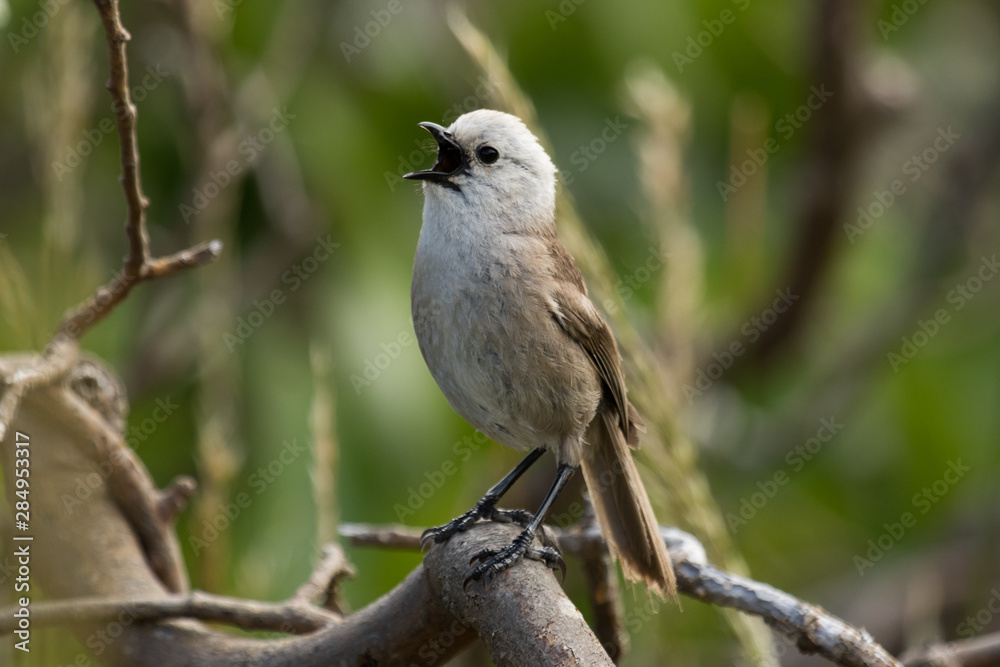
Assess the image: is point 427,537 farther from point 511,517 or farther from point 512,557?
point 512,557

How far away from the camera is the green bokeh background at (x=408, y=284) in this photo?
489 cm

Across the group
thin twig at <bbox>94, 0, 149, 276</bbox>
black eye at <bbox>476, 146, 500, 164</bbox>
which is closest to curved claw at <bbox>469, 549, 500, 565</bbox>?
thin twig at <bbox>94, 0, 149, 276</bbox>

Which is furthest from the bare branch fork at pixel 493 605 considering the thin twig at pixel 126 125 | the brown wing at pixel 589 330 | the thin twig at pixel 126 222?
the thin twig at pixel 126 125

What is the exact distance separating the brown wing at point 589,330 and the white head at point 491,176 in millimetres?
160

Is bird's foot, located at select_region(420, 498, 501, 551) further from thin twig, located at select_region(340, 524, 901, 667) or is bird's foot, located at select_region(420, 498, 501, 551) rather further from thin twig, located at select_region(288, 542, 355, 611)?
thin twig, located at select_region(288, 542, 355, 611)

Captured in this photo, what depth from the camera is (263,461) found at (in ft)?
16.2

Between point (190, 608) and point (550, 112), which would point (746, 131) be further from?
point (190, 608)

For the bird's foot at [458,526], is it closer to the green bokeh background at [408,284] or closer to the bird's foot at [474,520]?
the bird's foot at [474,520]

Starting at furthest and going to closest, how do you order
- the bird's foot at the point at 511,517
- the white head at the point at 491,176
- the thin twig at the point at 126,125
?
the white head at the point at 491,176, the bird's foot at the point at 511,517, the thin twig at the point at 126,125

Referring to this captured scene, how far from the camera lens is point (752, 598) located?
94.8 inches

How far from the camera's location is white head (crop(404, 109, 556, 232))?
310 centimetres

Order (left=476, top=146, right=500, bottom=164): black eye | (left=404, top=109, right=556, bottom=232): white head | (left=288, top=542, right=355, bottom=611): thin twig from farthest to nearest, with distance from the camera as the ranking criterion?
(left=476, top=146, right=500, bottom=164): black eye → (left=404, top=109, right=556, bottom=232): white head → (left=288, top=542, right=355, bottom=611): thin twig

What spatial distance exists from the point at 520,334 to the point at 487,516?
1.76ft

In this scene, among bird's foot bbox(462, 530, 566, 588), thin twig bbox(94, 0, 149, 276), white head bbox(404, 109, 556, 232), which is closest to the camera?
thin twig bbox(94, 0, 149, 276)
